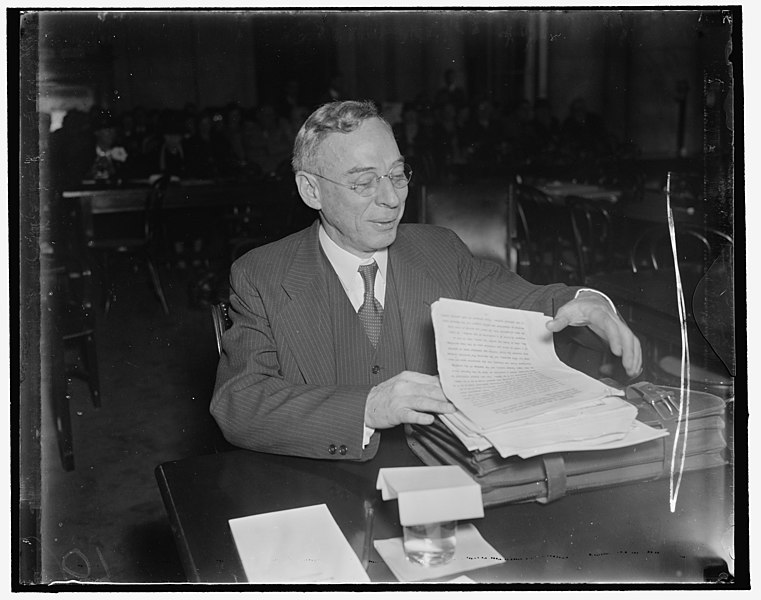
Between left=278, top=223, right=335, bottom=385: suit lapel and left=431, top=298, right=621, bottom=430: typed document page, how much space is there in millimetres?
490

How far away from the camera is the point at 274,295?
76.3 inches

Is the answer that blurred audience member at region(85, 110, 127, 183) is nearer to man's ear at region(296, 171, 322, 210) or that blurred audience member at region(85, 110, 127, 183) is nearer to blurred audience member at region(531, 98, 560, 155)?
blurred audience member at region(531, 98, 560, 155)

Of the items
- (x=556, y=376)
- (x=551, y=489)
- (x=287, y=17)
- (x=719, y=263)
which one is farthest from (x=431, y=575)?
(x=287, y=17)

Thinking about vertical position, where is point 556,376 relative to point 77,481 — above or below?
above

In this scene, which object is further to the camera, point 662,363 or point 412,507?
point 662,363

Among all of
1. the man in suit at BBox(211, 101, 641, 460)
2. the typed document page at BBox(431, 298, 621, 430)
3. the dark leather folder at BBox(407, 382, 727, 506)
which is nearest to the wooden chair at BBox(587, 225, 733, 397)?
the man in suit at BBox(211, 101, 641, 460)

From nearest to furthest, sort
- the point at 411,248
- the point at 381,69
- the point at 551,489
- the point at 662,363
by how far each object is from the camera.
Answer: the point at 551,489, the point at 411,248, the point at 381,69, the point at 662,363

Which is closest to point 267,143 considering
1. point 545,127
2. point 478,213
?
point 545,127

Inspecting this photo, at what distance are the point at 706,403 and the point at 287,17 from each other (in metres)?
1.26

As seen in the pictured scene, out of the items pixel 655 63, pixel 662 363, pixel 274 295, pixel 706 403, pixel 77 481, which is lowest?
pixel 77 481

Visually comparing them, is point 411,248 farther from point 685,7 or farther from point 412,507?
point 412,507

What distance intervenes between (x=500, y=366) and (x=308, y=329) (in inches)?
22.7

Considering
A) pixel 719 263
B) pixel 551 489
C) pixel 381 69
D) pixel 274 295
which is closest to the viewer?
pixel 551 489

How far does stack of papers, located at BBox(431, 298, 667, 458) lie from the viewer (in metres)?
1.35
